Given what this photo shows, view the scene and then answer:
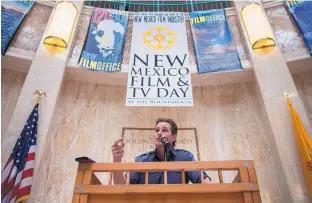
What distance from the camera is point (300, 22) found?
163 inches

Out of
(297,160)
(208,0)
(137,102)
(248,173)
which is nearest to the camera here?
(248,173)

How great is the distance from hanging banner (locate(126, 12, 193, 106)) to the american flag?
129cm

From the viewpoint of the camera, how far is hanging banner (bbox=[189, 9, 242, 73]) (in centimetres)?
407

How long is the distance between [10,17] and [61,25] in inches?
33.0

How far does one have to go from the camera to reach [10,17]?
408cm

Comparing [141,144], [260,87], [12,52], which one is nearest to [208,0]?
[260,87]

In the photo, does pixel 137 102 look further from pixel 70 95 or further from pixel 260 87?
pixel 260 87

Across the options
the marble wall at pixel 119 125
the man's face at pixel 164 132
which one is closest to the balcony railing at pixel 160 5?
the marble wall at pixel 119 125

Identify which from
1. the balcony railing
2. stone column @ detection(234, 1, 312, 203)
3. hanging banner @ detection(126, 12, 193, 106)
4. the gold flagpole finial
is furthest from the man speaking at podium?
the balcony railing

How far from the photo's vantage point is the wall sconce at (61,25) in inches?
157

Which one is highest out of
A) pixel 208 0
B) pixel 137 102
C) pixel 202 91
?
pixel 208 0

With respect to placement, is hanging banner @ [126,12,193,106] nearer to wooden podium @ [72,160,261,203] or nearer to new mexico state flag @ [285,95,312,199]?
new mexico state flag @ [285,95,312,199]

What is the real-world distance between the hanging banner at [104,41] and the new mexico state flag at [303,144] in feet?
8.71

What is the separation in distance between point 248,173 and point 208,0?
4.69m
